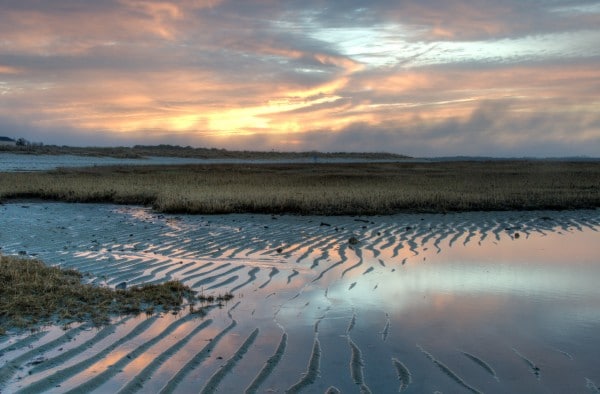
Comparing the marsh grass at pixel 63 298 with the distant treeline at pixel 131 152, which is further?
the distant treeline at pixel 131 152

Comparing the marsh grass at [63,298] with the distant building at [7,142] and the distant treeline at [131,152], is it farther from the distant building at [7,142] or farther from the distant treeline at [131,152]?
the distant building at [7,142]

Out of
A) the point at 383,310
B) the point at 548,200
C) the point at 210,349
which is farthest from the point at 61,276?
the point at 548,200

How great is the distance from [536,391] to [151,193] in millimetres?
18967

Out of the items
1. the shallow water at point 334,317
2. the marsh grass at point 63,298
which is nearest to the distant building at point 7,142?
the shallow water at point 334,317

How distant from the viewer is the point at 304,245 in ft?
38.3

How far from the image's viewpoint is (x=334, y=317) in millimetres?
6379

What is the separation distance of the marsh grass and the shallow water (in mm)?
377

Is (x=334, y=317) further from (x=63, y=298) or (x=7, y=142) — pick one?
(x=7, y=142)

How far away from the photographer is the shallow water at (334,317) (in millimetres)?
4535

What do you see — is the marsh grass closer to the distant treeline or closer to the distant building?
the distant treeline

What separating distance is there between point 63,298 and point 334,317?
3321mm

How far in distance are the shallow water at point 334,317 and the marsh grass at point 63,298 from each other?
1.24 feet

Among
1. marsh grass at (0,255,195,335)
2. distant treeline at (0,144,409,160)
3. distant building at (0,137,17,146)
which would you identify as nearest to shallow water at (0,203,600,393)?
marsh grass at (0,255,195,335)

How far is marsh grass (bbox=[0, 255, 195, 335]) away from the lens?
597cm
